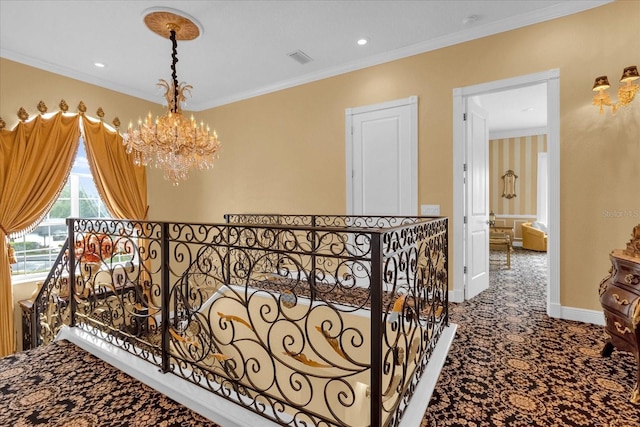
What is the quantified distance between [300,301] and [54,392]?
2.15 m

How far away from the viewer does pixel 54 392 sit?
1961 mm

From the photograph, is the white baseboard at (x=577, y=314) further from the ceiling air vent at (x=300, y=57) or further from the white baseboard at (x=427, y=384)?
the ceiling air vent at (x=300, y=57)

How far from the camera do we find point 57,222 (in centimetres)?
452

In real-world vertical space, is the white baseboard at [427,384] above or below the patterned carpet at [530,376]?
above

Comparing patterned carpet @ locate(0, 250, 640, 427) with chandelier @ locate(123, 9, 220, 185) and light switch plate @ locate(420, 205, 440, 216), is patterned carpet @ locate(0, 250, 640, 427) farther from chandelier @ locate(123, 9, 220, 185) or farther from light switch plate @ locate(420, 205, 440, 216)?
chandelier @ locate(123, 9, 220, 185)

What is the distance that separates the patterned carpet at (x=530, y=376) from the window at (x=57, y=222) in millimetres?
5367

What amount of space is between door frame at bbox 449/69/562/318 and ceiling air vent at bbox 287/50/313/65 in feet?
6.37

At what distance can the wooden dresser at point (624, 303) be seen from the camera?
1.77m

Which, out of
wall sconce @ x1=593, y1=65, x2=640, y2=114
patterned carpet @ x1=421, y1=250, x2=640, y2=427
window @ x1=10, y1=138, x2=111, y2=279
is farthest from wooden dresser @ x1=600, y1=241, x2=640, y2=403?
window @ x1=10, y1=138, x2=111, y2=279

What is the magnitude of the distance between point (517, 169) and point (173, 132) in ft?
28.8

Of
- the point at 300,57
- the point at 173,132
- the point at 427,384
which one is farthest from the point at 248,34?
the point at 427,384

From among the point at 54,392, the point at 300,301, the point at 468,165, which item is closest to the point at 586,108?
the point at 468,165

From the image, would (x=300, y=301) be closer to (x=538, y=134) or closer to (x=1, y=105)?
(x=1, y=105)

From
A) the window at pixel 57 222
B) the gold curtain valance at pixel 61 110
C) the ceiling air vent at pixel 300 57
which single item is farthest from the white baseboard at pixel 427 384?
the gold curtain valance at pixel 61 110
